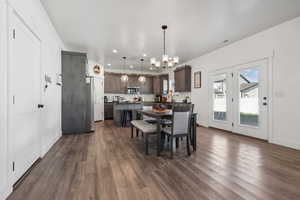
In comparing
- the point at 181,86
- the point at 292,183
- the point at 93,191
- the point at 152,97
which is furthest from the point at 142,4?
the point at 152,97

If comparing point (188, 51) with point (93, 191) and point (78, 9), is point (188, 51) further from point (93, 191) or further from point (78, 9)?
point (93, 191)

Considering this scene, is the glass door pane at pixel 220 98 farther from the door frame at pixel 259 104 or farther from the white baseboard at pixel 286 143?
the white baseboard at pixel 286 143

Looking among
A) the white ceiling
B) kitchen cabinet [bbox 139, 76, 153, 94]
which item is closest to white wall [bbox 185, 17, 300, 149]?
the white ceiling

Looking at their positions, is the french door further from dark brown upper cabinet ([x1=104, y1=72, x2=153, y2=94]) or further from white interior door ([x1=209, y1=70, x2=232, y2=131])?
dark brown upper cabinet ([x1=104, y1=72, x2=153, y2=94])

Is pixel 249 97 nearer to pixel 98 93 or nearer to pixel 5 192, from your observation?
pixel 5 192

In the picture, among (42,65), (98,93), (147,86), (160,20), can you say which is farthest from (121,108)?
(160,20)

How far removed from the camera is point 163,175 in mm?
1959

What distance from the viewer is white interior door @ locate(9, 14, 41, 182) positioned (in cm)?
169

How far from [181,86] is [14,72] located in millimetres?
5798

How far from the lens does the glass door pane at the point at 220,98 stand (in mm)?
4793

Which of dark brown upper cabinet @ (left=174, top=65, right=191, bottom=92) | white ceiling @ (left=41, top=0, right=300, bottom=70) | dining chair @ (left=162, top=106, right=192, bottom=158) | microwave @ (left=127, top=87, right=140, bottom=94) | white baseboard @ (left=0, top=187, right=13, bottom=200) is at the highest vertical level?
white ceiling @ (left=41, top=0, right=300, bottom=70)

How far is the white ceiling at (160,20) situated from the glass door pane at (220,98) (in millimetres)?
1234

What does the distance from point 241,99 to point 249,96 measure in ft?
0.82

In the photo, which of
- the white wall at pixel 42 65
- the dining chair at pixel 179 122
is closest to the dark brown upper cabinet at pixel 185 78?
the dining chair at pixel 179 122
